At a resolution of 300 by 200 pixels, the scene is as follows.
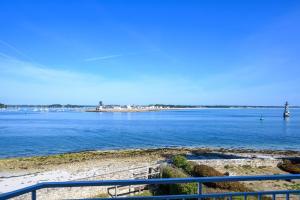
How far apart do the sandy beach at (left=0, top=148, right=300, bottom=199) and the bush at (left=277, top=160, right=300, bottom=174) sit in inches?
18.2

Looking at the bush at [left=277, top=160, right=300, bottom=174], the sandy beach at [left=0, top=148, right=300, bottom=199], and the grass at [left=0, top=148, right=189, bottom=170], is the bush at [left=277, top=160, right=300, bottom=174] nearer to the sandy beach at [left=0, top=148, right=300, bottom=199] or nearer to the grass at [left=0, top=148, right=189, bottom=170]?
the sandy beach at [left=0, top=148, right=300, bottom=199]

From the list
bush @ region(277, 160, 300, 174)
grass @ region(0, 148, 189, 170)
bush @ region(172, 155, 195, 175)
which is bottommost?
grass @ region(0, 148, 189, 170)

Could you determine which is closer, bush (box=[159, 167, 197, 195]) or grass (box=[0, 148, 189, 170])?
bush (box=[159, 167, 197, 195])

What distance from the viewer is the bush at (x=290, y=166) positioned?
32.1 meters

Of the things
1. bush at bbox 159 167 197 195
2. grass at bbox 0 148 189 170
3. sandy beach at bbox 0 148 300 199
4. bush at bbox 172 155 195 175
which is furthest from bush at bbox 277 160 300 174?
bush at bbox 159 167 197 195

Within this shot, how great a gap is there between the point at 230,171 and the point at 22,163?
20697 millimetres

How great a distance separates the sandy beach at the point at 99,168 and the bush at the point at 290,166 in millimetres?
463

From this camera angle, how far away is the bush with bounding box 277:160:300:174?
105 ft

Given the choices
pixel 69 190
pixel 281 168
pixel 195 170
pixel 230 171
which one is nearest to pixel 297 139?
pixel 281 168

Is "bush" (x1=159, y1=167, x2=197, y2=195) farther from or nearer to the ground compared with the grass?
farther from the ground

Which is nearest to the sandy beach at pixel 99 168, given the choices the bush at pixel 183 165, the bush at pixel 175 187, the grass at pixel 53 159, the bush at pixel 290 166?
the grass at pixel 53 159

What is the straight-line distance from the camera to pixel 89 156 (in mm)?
42094

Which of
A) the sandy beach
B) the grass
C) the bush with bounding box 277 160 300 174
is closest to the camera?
the sandy beach

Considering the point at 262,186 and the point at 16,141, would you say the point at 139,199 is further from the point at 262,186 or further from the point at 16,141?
the point at 16,141
